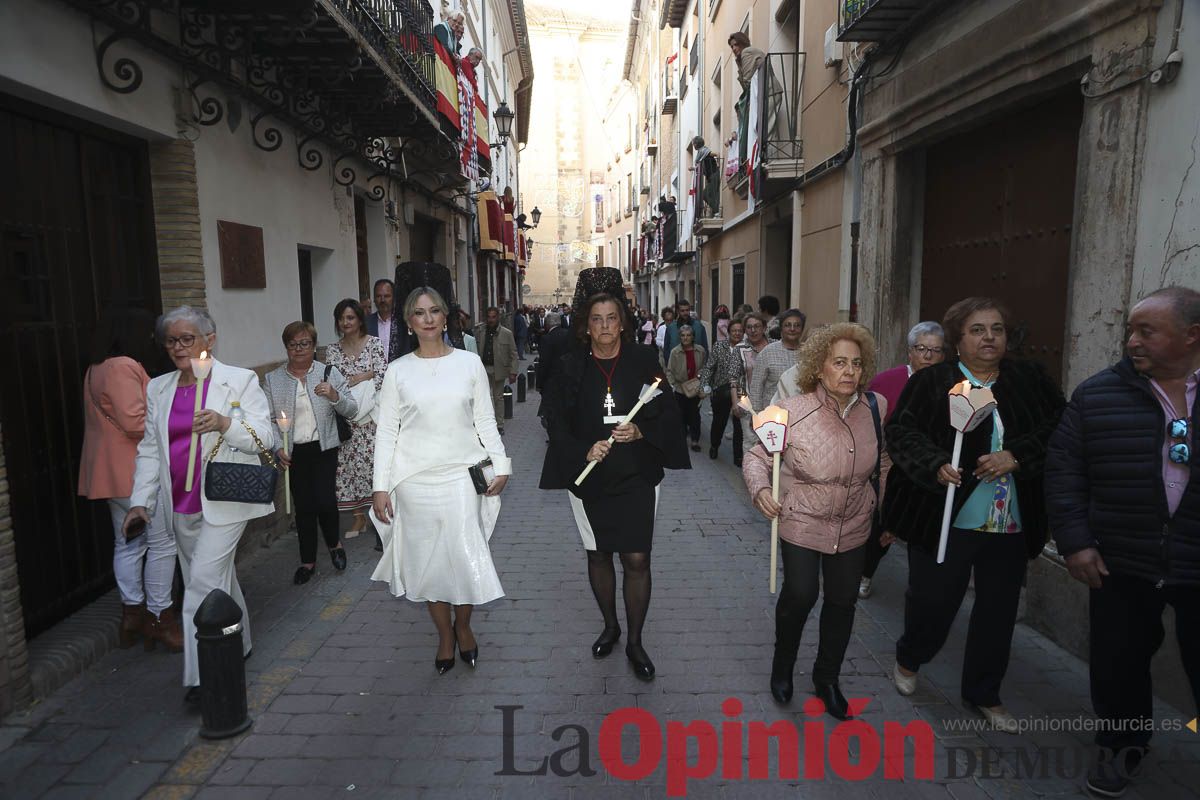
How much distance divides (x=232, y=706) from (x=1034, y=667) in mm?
3995

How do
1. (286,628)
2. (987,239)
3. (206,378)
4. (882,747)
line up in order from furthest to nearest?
(987,239), (286,628), (206,378), (882,747)

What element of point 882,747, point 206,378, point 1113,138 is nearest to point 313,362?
point 206,378

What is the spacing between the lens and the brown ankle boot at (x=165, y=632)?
4.23 metres

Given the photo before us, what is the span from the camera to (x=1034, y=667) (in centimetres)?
400

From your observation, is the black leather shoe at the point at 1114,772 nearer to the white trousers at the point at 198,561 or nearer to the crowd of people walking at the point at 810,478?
the crowd of people walking at the point at 810,478

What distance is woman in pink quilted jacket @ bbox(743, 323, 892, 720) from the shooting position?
3.29m

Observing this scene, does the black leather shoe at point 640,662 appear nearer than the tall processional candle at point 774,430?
No

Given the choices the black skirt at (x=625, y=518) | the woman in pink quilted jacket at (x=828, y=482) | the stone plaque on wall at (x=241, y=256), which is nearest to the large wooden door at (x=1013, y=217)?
Answer: the woman in pink quilted jacket at (x=828, y=482)

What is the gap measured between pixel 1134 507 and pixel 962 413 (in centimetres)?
68

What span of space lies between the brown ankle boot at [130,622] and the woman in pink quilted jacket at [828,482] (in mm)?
3478

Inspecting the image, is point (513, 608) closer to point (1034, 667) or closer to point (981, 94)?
point (1034, 667)

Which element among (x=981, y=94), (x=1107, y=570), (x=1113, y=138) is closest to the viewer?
(x=1107, y=570)

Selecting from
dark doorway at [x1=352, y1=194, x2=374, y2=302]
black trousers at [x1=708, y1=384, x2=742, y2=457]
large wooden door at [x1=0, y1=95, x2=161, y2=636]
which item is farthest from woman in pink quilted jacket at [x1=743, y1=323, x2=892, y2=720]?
dark doorway at [x1=352, y1=194, x2=374, y2=302]

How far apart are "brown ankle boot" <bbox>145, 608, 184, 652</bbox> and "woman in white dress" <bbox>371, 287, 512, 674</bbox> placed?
134 cm
